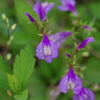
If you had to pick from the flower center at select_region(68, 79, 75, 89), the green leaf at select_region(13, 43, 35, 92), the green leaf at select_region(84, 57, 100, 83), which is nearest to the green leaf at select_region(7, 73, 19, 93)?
the green leaf at select_region(13, 43, 35, 92)

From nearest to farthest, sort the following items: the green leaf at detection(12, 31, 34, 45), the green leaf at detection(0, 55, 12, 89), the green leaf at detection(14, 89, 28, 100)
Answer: the green leaf at detection(14, 89, 28, 100) < the green leaf at detection(0, 55, 12, 89) < the green leaf at detection(12, 31, 34, 45)

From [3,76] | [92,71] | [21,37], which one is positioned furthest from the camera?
[92,71]

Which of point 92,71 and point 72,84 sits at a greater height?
point 72,84

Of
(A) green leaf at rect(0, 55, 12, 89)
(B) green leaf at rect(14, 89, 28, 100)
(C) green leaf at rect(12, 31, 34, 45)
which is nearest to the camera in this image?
(B) green leaf at rect(14, 89, 28, 100)

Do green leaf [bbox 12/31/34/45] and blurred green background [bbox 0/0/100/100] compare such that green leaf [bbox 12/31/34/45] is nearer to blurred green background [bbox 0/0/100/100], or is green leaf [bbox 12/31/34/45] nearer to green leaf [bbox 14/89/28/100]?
blurred green background [bbox 0/0/100/100]

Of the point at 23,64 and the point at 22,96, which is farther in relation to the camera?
the point at 23,64

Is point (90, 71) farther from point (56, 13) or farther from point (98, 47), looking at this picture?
point (56, 13)

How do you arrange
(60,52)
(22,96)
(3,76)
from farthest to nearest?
(60,52) → (3,76) → (22,96)

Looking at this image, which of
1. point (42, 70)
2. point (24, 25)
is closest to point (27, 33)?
point (24, 25)

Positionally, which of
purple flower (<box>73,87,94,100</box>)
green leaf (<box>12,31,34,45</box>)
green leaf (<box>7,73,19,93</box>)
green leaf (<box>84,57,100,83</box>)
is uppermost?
green leaf (<box>7,73,19,93</box>)

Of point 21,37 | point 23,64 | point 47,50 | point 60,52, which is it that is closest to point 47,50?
point 47,50

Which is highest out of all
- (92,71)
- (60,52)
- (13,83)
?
(13,83)

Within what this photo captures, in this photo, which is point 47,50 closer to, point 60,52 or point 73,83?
point 73,83
